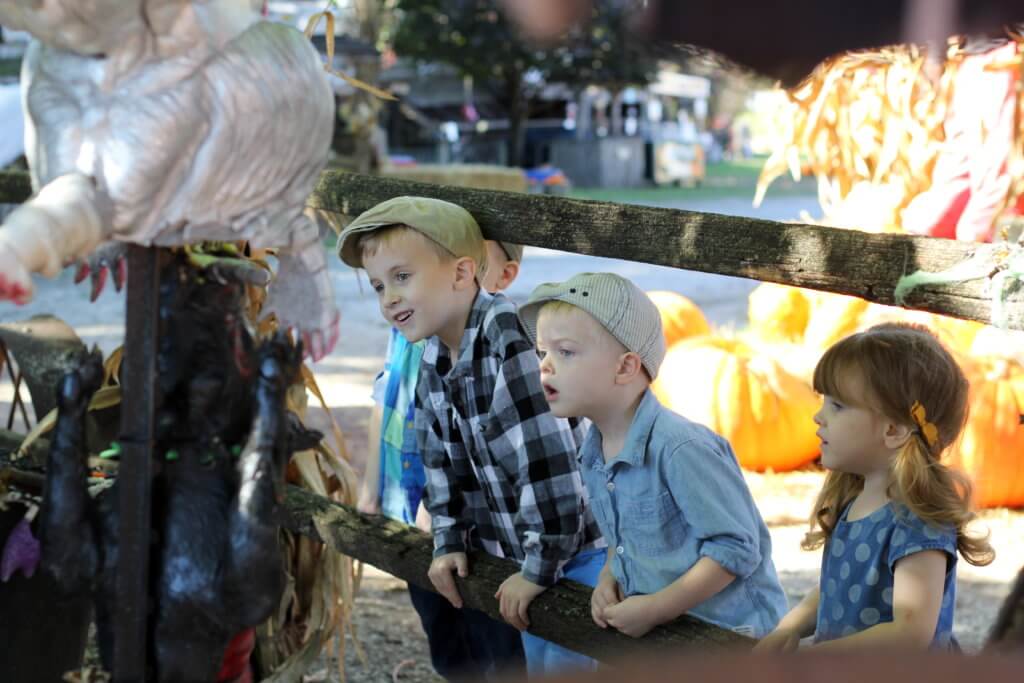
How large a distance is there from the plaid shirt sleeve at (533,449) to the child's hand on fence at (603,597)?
0.14 meters

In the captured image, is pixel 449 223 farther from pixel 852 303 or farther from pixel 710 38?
pixel 852 303

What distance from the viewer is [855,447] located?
1.97 metres

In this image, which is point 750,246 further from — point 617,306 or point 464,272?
point 464,272

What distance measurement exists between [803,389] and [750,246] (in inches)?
126

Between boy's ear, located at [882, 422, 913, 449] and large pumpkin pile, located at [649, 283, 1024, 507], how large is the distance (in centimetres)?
232

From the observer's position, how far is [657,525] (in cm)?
202

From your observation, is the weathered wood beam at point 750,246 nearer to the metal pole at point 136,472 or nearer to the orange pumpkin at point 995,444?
the metal pole at point 136,472

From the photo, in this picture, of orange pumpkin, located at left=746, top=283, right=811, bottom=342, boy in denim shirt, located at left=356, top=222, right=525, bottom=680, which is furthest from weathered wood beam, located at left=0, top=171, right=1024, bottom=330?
orange pumpkin, located at left=746, top=283, right=811, bottom=342

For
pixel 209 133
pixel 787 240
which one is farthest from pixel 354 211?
pixel 209 133

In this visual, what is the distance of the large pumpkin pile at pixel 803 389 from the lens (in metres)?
4.36

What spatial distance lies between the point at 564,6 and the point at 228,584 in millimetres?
656

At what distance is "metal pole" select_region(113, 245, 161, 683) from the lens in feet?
3.45

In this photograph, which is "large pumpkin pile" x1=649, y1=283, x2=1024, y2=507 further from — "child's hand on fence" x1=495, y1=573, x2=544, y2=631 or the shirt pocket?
"child's hand on fence" x1=495, y1=573, x2=544, y2=631

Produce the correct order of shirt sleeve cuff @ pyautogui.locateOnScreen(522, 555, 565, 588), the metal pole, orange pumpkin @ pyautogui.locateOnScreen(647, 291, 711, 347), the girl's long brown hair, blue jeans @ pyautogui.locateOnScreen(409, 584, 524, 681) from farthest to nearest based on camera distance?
orange pumpkin @ pyautogui.locateOnScreen(647, 291, 711, 347) < blue jeans @ pyautogui.locateOnScreen(409, 584, 524, 681) < shirt sleeve cuff @ pyautogui.locateOnScreen(522, 555, 565, 588) < the girl's long brown hair < the metal pole
